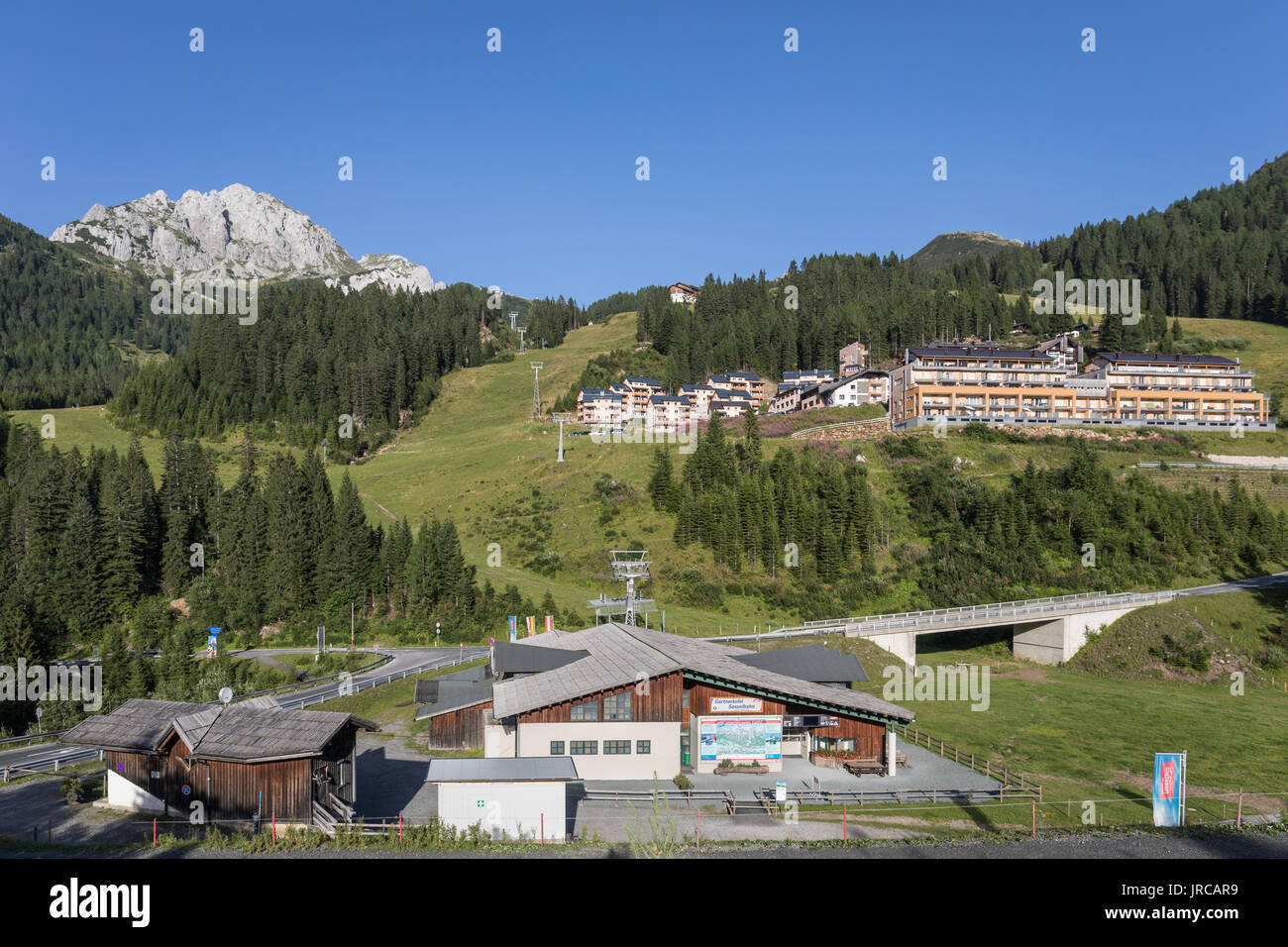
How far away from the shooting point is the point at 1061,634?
57.6 meters

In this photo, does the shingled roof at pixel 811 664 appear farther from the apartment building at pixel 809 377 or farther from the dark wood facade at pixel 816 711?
the apartment building at pixel 809 377

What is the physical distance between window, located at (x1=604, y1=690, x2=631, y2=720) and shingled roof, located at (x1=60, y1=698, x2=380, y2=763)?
931 cm

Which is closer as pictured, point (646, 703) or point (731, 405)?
point (646, 703)

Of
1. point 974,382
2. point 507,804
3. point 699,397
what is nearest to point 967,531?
point 974,382

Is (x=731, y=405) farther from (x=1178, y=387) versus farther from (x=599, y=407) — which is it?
(x=1178, y=387)

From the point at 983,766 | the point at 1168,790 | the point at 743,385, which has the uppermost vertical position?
the point at 743,385

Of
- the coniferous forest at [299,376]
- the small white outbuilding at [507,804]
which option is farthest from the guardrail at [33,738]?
the coniferous forest at [299,376]

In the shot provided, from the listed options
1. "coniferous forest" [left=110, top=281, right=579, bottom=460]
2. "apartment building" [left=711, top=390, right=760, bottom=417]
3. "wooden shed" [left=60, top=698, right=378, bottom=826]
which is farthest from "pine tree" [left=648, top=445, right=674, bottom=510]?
"coniferous forest" [left=110, top=281, right=579, bottom=460]

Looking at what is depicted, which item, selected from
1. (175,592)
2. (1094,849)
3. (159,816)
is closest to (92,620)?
(175,592)

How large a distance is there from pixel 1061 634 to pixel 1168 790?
118ft

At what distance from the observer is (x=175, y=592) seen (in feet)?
243

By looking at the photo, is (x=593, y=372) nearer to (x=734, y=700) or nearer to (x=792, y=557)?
(x=792, y=557)

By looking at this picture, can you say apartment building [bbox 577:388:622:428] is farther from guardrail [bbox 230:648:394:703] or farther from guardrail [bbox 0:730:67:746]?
guardrail [bbox 0:730:67:746]

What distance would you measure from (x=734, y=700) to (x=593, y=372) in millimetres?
137516
